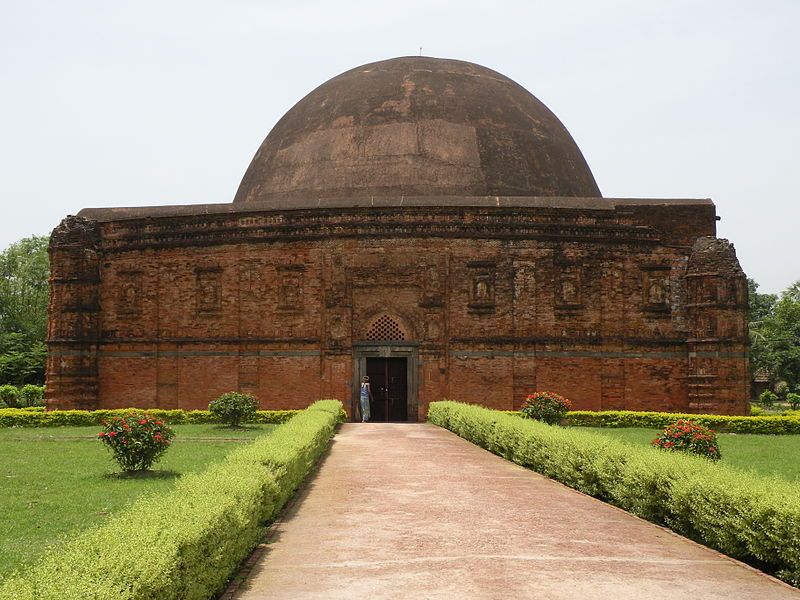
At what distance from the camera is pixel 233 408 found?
17.6m

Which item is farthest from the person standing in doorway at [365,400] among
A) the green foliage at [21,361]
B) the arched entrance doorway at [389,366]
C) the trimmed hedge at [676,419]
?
the green foliage at [21,361]

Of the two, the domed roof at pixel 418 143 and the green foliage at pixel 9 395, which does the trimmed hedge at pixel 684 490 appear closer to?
the domed roof at pixel 418 143

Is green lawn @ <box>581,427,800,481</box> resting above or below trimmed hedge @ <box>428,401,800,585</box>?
below

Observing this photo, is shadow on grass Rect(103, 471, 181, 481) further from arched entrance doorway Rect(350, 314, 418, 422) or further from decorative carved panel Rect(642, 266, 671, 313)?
decorative carved panel Rect(642, 266, 671, 313)

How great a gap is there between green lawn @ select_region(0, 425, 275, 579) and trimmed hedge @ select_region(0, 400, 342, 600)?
4.19 ft

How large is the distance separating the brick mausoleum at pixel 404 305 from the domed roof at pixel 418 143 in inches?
63.6

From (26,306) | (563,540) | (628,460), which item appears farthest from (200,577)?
(26,306)

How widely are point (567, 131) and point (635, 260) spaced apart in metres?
7.15

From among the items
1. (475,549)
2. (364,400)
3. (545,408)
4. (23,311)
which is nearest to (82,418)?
(364,400)

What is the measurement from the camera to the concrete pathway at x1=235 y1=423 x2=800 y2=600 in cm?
537

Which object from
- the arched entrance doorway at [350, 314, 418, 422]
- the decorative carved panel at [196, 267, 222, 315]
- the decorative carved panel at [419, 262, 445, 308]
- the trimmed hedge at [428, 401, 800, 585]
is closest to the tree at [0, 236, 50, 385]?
the decorative carved panel at [196, 267, 222, 315]

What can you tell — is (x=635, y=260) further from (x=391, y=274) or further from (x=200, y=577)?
(x=200, y=577)

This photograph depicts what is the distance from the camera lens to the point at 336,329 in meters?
20.1

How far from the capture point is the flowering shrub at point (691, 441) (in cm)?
1141
